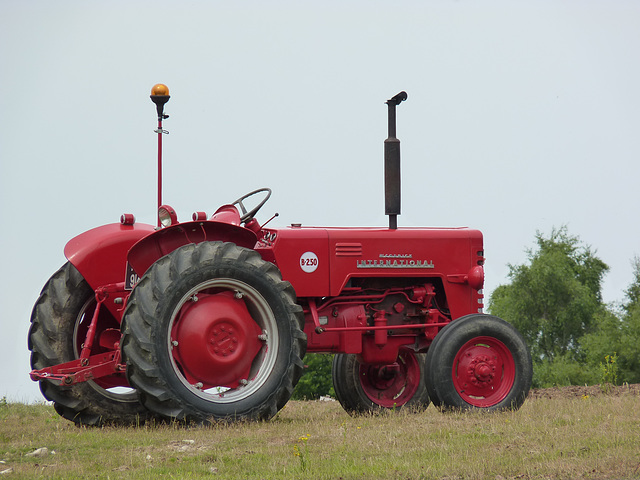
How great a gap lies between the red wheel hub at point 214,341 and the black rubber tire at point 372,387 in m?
2.30

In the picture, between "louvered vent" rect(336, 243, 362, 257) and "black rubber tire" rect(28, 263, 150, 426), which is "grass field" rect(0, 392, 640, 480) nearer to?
"black rubber tire" rect(28, 263, 150, 426)

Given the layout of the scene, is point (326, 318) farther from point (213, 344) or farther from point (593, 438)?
point (593, 438)

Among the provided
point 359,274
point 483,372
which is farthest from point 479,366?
point 359,274

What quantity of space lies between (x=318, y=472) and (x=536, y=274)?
31770 millimetres

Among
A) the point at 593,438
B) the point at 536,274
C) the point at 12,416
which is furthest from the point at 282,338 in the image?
the point at 536,274

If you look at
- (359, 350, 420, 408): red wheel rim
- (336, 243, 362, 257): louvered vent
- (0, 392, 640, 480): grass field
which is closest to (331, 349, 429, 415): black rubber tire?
(359, 350, 420, 408): red wheel rim

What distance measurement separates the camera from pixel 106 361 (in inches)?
293

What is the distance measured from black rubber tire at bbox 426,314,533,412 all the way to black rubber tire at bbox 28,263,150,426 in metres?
2.68

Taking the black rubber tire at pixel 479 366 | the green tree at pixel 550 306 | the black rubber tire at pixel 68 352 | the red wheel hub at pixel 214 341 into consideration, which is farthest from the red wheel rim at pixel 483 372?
the green tree at pixel 550 306

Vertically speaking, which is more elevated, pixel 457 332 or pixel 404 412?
pixel 457 332

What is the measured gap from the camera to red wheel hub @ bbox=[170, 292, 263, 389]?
698 centimetres

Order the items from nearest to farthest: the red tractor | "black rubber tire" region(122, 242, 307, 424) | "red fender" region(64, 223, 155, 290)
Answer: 1. "black rubber tire" region(122, 242, 307, 424)
2. the red tractor
3. "red fender" region(64, 223, 155, 290)

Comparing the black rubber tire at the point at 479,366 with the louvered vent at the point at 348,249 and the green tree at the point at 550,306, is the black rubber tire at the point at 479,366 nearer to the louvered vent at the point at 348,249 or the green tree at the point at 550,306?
the louvered vent at the point at 348,249

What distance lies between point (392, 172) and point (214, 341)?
2843 millimetres
